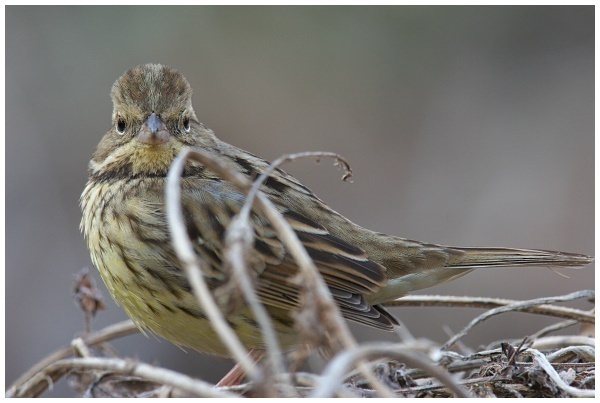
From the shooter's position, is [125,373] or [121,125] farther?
[121,125]

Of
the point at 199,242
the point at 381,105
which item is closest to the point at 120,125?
the point at 199,242

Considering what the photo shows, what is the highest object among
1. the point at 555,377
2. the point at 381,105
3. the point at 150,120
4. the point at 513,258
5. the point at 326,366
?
the point at 381,105

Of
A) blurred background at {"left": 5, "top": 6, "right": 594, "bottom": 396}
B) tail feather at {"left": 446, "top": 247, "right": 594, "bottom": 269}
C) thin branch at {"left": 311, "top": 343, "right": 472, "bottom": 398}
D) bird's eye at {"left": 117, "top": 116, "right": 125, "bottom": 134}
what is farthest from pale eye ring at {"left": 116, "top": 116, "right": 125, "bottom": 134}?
blurred background at {"left": 5, "top": 6, "right": 594, "bottom": 396}

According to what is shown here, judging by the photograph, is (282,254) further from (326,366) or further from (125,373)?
(125,373)

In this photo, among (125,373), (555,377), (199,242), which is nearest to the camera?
(125,373)

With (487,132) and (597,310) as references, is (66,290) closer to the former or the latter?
(487,132)

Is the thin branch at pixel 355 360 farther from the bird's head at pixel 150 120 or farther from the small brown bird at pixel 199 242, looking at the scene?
the bird's head at pixel 150 120
